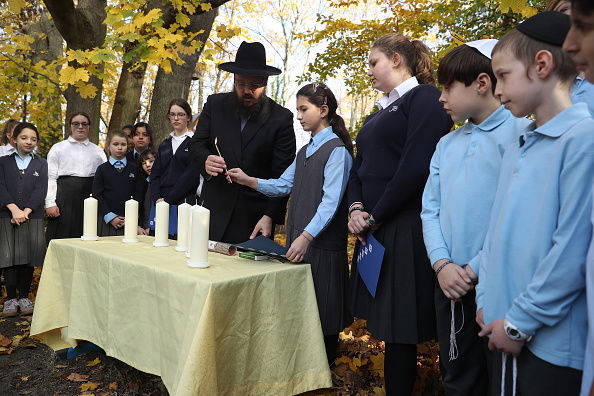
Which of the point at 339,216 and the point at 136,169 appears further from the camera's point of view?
the point at 136,169

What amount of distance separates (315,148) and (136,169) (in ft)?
9.47

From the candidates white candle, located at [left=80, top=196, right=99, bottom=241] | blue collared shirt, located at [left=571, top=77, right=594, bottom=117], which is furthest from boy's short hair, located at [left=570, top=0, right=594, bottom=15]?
white candle, located at [left=80, top=196, right=99, bottom=241]

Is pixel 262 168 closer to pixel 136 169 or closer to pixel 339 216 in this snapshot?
pixel 339 216

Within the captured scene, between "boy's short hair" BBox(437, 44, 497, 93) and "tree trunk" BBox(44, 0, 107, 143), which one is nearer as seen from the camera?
"boy's short hair" BBox(437, 44, 497, 93)

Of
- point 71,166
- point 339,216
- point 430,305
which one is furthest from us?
point 71,166

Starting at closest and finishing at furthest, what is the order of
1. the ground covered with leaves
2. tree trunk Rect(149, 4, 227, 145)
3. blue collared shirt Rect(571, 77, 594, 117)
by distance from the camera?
1. blue collared shirt Rect(571, 77, 594, 117)
2. the ground covered with leaves
3. tree trunk Rect(149, 4, 227, 145)

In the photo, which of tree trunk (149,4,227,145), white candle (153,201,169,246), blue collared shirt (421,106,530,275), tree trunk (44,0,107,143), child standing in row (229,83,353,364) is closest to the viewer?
blue collared shirt (421,106,530,275)

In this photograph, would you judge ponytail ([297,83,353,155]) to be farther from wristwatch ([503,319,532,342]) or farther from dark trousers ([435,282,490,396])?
wristwatch ([503,319,532,342])

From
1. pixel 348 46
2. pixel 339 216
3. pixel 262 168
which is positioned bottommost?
pixel 339 216

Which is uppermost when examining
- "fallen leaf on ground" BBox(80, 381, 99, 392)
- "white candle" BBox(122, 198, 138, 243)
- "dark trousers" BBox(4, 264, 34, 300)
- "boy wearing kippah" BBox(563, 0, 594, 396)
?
"boy wearing kippah" BBox(563, 0, 594, 396)

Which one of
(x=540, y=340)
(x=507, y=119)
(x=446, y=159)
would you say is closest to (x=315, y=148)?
(x=446, y=159)

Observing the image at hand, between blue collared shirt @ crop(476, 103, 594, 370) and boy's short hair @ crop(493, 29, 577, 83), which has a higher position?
boy's short hair @ crop(493, 29, 577, 83)

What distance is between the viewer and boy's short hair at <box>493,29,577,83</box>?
4.51ft

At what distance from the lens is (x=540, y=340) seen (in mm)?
1298
